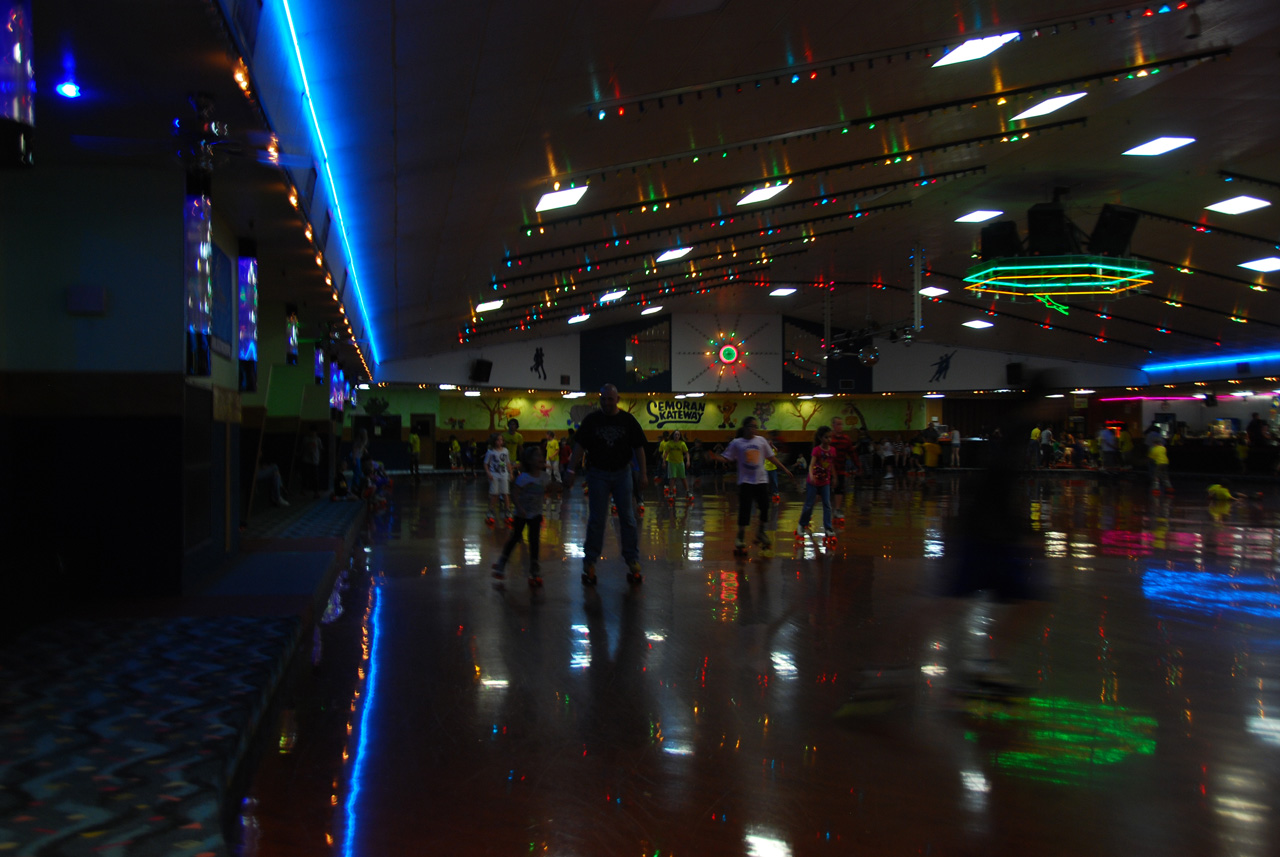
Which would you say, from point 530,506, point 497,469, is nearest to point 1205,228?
point 497,469

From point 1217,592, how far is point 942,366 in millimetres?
27829

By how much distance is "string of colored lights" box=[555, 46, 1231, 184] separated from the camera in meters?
9.59

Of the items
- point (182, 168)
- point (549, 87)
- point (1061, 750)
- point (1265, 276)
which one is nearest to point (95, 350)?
point (182, 168)

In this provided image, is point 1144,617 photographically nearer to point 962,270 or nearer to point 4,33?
point 4,33

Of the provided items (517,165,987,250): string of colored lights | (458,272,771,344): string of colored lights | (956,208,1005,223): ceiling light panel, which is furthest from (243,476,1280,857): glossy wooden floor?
(458,272,771,344): string of colored lights

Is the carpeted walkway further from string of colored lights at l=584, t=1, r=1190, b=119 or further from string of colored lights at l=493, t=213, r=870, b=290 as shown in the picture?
string of colored lights at l=493, t=213, r=870, b=290

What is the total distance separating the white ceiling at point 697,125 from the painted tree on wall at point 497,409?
40.1 ft

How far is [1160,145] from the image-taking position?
514 inches

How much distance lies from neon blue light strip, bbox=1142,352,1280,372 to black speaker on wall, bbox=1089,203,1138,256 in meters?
14.5

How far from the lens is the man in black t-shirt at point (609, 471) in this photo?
6898 millimetres

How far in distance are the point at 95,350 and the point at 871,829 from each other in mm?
5657

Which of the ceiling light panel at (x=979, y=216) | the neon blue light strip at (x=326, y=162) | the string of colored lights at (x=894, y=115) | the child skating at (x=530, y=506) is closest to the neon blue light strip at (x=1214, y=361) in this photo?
the ceiling light panel at (x=979, y=216)

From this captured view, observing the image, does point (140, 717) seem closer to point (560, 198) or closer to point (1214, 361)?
point (560, 198)

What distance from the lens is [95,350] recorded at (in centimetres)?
590
